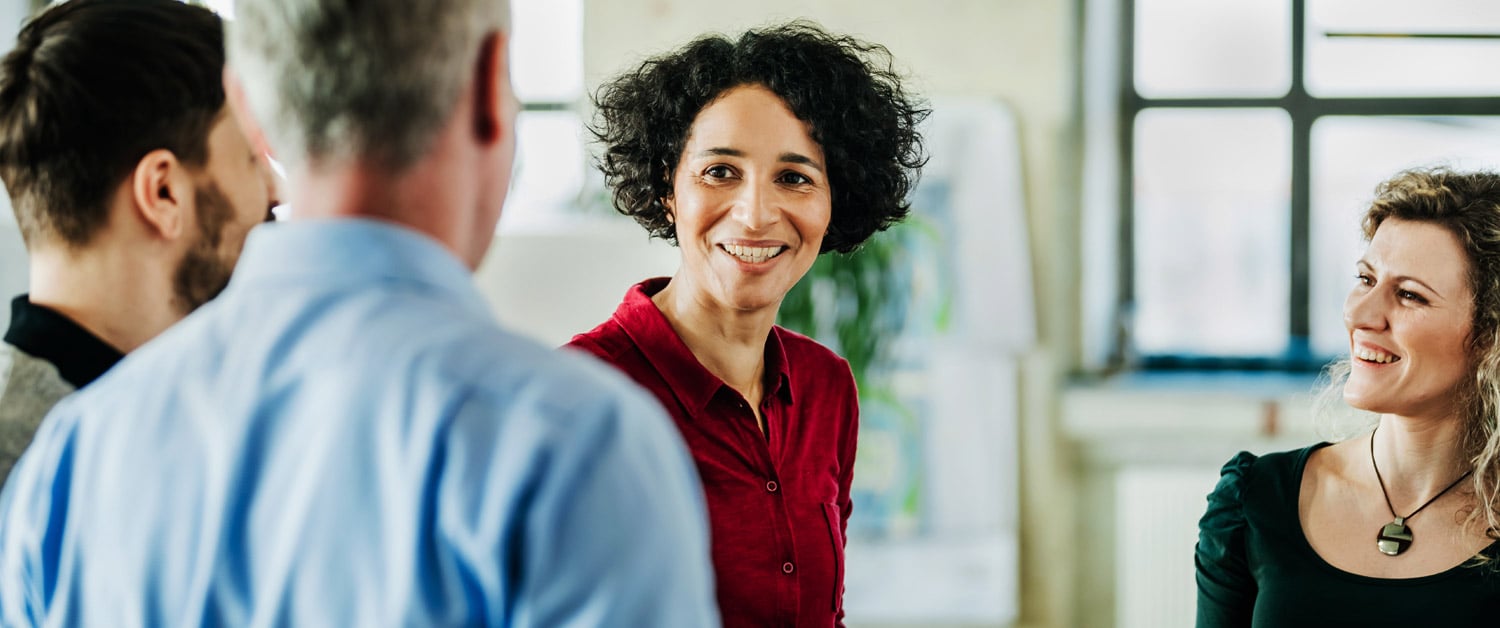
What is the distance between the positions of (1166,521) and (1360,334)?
185 centimetres

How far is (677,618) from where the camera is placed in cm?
65

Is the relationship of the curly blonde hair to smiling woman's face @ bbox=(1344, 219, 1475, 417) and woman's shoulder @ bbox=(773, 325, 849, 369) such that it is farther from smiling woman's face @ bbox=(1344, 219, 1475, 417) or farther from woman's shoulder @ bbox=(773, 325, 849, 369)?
woman's shoulder @ bbox=(773, 325, 849, 369)

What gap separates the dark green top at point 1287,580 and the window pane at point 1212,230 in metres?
2.24

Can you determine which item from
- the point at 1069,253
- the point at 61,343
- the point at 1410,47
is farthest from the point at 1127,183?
the point at 61,343

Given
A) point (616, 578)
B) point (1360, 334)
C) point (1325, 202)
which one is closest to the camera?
point (616, 578)

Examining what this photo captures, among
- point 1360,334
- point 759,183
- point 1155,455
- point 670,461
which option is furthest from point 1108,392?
point 670,461

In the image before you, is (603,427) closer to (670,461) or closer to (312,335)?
(670,461)

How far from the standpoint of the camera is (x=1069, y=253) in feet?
12.3

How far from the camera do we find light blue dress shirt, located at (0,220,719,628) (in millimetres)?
628

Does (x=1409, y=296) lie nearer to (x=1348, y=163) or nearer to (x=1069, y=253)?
(x=1069, y=253)

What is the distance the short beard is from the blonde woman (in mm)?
1334

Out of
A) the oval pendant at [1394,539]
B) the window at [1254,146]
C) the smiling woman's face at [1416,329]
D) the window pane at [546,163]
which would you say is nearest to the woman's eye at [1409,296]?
the smiling woman's face at [1416,329]

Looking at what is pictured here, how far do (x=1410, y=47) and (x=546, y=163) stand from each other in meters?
2.70

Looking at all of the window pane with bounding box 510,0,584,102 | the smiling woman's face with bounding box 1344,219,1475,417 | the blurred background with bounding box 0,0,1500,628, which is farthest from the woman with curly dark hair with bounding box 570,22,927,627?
the window pane with bounding box 510,0,584,102
